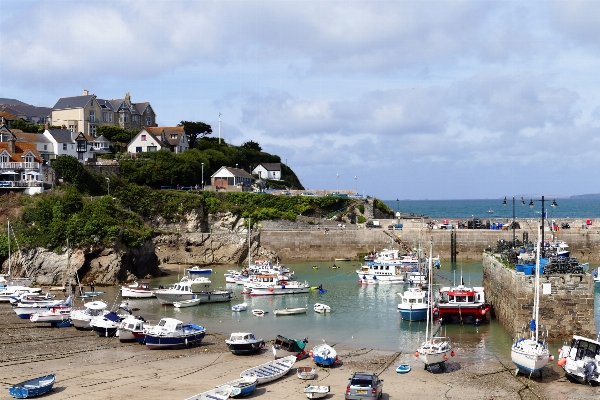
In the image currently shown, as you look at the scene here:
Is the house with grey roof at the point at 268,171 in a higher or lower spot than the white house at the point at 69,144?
lower

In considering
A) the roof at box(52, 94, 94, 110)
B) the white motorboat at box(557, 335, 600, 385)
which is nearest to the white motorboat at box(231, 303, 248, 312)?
the white motorboat at box(557, 335, 600, 385)

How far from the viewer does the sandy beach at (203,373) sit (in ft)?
84.9

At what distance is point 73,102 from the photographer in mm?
98750

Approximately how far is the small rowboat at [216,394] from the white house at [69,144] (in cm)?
6152

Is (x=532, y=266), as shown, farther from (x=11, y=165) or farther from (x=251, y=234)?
(x=11, y=165)

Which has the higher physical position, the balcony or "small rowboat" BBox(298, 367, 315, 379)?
the balcony

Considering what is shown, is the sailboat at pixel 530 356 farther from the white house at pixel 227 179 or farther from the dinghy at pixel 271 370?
the white house at pixel 227 179

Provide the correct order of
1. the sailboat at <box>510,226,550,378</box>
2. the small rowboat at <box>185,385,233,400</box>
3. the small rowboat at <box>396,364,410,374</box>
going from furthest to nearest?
1. the small rowboat at <box>396,364,410,374</box>
2. the sailboat at <box>510,226,550,378</box>
3. the small rowboat at <box>185,385,233,400</box>

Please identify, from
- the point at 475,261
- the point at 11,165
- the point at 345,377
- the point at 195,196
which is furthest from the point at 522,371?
the point at 11,165

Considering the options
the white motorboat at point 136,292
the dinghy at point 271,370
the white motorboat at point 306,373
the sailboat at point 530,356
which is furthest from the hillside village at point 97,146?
the sailboat at point 530,356

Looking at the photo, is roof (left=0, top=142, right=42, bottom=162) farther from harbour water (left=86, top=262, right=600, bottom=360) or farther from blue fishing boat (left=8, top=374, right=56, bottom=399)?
blue fishing boat (left=8, top=374, right=56, bottom=399)

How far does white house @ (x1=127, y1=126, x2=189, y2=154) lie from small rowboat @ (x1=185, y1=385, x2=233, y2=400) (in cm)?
6844

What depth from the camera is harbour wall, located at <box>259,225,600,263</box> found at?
66.8 metres

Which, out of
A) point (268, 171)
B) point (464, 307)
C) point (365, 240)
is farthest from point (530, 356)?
point (268, 171)
